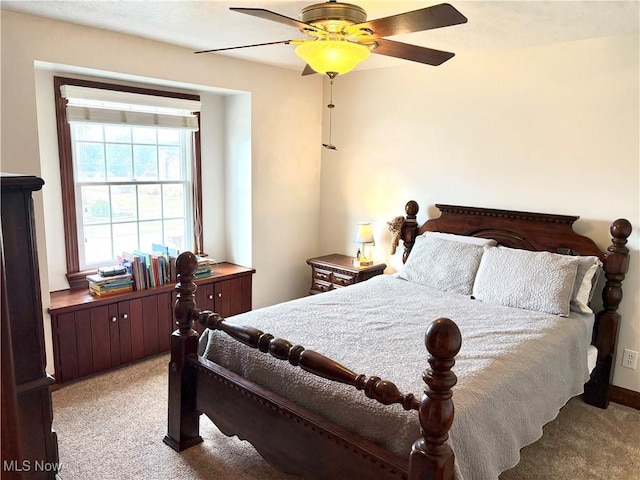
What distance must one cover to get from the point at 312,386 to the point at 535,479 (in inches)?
49.9

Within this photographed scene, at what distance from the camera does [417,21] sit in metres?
1.77

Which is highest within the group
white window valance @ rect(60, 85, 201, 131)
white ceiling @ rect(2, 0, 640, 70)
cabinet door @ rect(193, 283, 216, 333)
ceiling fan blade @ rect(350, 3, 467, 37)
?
white ceiling @ rect(2, 0, 640, 70)

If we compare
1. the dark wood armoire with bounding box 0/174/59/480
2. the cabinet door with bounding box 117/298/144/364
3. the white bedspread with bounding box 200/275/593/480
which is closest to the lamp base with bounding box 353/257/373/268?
the white bedspread with bounding box 200/275/593/480

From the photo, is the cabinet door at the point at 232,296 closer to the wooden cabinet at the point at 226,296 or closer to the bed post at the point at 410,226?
the wooden cabinet at the point at 226,296

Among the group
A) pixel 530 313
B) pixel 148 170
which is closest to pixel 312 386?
pixel 530 313

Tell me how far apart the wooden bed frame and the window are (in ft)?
5.13

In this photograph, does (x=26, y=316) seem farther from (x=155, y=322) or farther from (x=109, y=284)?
(x=155, y=322)

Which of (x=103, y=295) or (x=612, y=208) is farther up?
(x=612, y=208)

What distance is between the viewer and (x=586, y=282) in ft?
9.36

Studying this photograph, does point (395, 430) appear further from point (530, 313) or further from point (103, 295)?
point (103, 295)

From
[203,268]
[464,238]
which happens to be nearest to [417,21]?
[464,238]

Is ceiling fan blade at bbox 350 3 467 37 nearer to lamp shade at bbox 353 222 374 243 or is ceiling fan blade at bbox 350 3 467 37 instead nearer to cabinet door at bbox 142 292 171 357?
lamp shade at bbox 353 222 374 243

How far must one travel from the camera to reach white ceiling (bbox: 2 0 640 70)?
2.43 meters

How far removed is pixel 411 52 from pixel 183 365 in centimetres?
191
